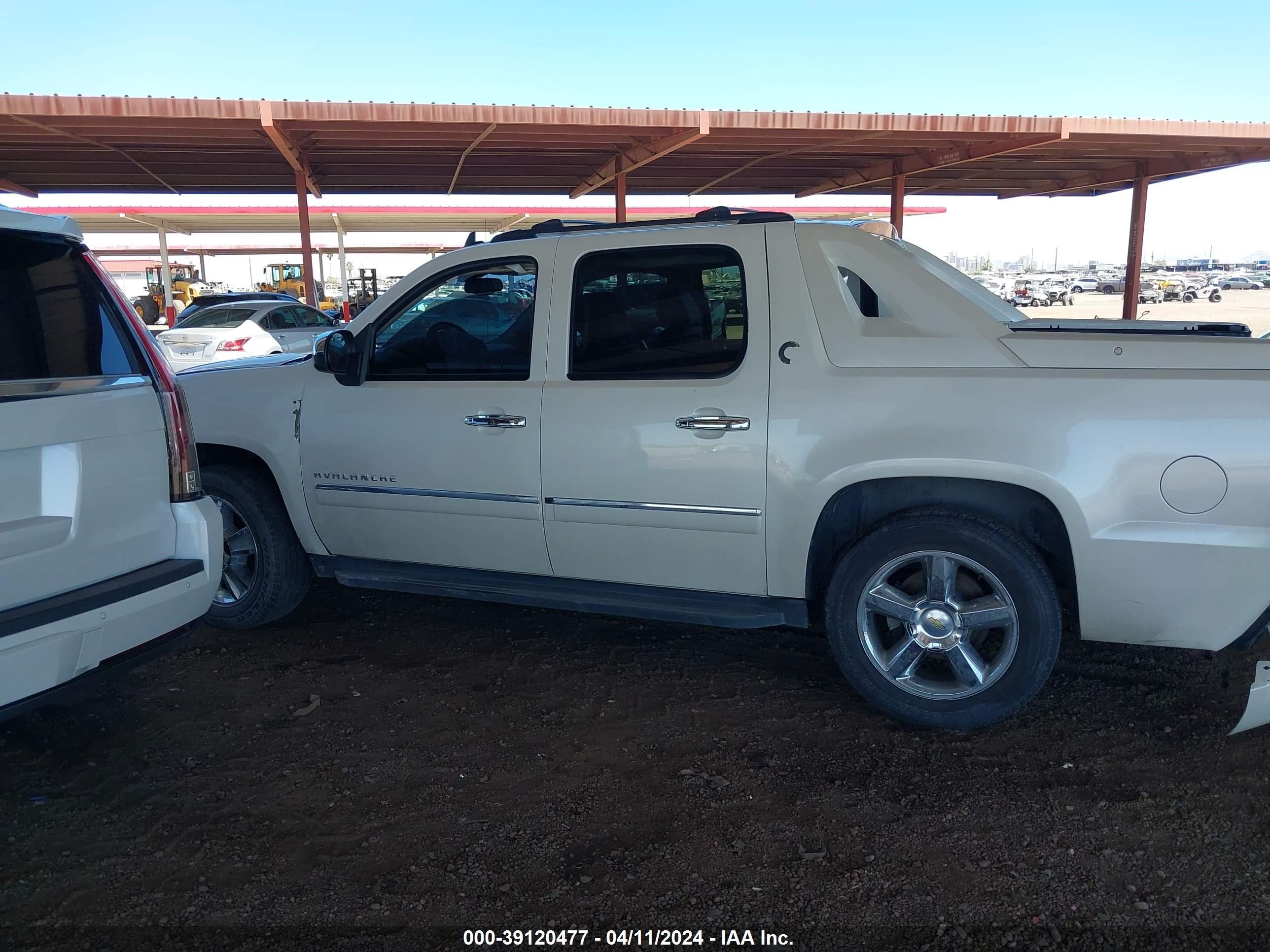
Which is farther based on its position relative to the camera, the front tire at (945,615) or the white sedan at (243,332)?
the white sedan at (243,332)

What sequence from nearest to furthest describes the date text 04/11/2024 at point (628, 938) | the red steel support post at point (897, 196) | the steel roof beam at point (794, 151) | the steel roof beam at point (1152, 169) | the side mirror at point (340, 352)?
the date text 04/11/2024 at point (628, 938) < the side mirror at point (340, 352) < the steel roof beam at point (794, 151) < the steel roof beam at point (1152, 169) < the red steel support post at point (897, 196)

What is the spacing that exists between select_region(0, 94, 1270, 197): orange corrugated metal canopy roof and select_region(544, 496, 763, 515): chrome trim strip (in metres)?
10.5

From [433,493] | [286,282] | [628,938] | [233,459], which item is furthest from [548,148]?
[286,282]

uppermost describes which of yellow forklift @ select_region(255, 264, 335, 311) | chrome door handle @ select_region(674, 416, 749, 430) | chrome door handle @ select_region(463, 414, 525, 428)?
yellow forklift @ select_region(255, 264, 335, 311)

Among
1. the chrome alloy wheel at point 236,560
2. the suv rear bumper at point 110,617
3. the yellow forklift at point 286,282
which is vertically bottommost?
the chrome alloy wheel at point 236,560

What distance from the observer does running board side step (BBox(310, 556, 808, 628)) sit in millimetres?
3820

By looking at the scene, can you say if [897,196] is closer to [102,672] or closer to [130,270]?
[102,672]

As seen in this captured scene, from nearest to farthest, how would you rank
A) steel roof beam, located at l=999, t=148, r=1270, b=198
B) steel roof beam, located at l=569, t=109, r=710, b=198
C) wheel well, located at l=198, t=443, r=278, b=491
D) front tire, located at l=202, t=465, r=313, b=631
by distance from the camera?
1. front tire, located at l=202, t=465, r=313, b=631
2. wheel well, located at l=198, t=443, r=278, b=491
3. steel roof beam, located at l=569, t=109, r=710, b=198
4. steel roof beam, located at l=999, t=148, r=1270, b=198

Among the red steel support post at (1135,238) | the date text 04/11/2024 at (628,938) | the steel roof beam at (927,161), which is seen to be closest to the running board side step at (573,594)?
the date text 04/11/2024 at (628,938)

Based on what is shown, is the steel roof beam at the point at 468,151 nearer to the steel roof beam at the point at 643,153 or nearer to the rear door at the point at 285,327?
the steel roof beam at the point at 643,153

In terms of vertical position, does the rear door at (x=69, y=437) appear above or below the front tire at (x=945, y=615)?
above

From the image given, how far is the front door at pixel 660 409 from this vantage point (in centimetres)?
376

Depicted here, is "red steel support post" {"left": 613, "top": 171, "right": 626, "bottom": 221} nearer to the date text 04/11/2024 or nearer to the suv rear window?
the suv rear window

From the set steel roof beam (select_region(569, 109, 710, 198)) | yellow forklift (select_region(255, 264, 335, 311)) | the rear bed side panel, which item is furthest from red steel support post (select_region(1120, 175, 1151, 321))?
yellow forklift (select_region(255, 264, 335, 311))
